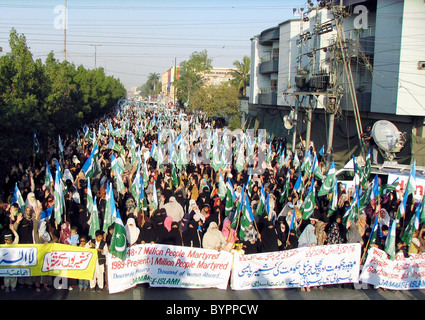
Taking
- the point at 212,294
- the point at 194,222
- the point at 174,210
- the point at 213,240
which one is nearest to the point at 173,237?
the point at 194,222

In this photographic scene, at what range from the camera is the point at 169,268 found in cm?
809

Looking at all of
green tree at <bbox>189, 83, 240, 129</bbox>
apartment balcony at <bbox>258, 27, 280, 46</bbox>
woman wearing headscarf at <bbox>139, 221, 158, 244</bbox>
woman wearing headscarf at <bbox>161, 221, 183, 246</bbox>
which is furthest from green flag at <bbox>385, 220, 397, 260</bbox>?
green tree at <bbox>189, 83, 240, 129</bbox>

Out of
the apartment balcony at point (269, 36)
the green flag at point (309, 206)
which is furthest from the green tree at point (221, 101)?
the green flag at point (309, 206)

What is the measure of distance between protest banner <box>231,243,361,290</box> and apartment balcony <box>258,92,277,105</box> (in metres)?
28.2

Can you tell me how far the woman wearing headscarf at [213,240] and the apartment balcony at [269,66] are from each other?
29938mm

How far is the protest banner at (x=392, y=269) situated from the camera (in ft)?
27.4

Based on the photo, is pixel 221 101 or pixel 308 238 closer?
pixel 308 238

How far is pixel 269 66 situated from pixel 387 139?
2111cm

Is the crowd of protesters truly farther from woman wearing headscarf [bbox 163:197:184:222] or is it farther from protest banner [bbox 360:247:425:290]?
protest banner [bbox 360:247:425:290]

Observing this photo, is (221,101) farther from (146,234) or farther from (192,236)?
(146,234)

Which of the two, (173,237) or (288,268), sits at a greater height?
(173,237)

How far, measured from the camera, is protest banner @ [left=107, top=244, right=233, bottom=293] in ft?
26.1

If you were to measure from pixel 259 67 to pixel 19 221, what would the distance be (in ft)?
112

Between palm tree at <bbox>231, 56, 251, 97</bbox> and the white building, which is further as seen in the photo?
palm tree at <bbox>231, 56, 251, 97</bbox>
